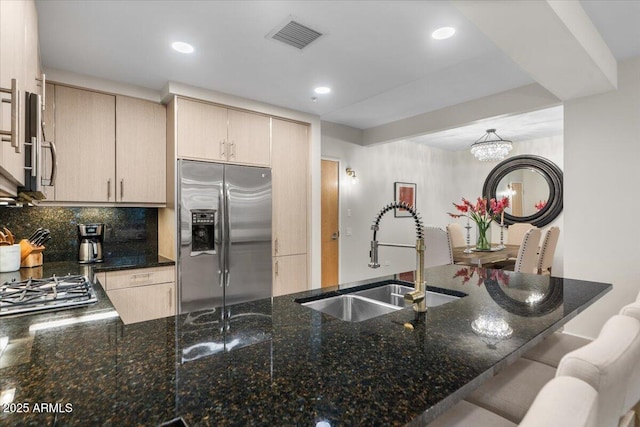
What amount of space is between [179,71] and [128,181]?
1.09 m

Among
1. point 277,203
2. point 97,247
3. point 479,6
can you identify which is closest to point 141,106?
point 97,247

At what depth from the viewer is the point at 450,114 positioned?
4094 millimetres

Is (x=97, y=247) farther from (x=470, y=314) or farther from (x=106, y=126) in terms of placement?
(x=470, y=314)

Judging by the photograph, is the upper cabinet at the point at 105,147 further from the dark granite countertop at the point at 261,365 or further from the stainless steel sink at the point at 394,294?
the stainless steel sink at the point at 394,294

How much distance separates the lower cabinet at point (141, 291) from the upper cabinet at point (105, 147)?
70cm

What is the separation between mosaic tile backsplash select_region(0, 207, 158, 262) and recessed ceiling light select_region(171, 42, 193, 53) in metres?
1.67

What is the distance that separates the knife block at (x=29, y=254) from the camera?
241cm

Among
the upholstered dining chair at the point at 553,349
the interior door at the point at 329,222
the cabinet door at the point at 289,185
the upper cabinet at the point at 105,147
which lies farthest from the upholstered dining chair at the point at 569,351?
the interior door at the point at 329,222

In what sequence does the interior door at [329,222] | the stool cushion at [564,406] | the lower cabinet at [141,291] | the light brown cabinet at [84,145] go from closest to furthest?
the stool cushion at [564,406] < the lower cabinet at [141,291] < the light brown cabinet at [84,145] < the interior door at [329,222]

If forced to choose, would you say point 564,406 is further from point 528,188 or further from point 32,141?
point 528,188

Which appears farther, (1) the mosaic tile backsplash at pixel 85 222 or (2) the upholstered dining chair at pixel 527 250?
(2) the upholstered dining chair at pixel 527 250

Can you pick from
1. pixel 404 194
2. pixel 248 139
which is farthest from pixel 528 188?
pixel 248 139

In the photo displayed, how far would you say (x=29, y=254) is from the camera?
7.98ft

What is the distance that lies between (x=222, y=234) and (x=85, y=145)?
4.50 ft
